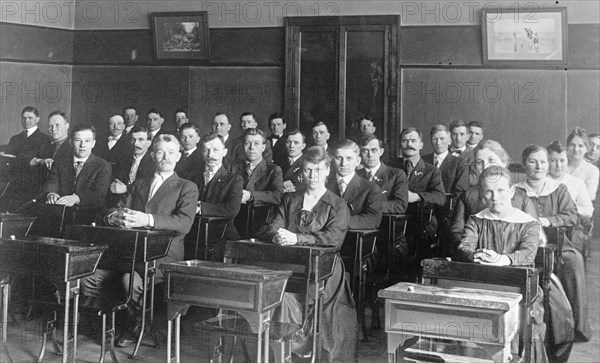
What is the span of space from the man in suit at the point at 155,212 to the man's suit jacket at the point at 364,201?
35.2 inches

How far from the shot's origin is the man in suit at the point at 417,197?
3.99m

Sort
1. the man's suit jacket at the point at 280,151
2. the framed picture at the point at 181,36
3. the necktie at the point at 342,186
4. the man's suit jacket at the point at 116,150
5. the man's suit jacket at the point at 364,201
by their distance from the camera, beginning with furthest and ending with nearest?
the framed picture at the point at 181,36 → the man's suit jacket at the point at 280,151 → the man's suit jacket at the point at 116,150 → the necktie at the point at 342,186 → the man's suit jacket at the point at 364,201

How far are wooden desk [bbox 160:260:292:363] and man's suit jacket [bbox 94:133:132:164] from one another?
2.64m

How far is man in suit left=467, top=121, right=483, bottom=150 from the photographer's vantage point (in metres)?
5.13

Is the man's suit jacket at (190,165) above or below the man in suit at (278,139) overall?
below

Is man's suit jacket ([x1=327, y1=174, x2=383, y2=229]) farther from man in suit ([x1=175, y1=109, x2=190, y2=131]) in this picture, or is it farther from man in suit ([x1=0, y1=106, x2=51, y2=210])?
man in suit ([x1=175, y1=109, x2=190, y2=131])

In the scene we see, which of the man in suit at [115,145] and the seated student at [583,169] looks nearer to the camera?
the seated student at [583,169]

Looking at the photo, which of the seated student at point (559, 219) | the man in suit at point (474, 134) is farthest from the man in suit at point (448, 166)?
the seated student at point (559, 219)

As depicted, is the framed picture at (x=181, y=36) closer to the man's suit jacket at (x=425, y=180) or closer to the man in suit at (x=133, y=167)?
the man in suit at (x=133, y=167)

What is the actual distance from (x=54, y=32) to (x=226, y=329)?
4211 mm

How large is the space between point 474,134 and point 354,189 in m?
2.03

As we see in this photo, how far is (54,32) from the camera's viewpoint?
220 inches

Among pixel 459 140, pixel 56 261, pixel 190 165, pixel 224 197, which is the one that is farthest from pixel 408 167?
pixel 56 261

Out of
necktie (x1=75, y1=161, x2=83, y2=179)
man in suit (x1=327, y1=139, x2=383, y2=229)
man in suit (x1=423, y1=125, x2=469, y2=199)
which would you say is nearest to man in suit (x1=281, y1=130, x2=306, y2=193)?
man in suit (x1=423, y1=125, x2=469, y2=199)
